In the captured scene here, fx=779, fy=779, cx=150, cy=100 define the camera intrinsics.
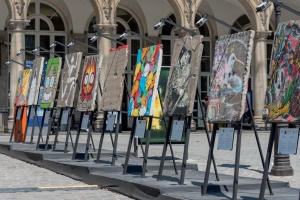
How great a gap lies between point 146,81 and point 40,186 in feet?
7.65

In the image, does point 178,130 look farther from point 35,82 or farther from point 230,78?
point 35,82

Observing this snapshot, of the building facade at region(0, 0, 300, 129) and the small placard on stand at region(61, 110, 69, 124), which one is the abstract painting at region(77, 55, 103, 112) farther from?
the building facade at region(0, 0, 300, 129)

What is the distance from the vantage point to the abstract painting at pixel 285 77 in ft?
26.6

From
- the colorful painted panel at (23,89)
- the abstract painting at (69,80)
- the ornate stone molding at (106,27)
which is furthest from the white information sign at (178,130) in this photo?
the ornate stone molding at (106,27)

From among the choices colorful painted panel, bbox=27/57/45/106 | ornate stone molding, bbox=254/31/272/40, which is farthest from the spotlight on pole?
ornate stone molding, bbox=254/31/272/40

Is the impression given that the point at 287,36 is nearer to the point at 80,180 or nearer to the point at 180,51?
the point at 180,51

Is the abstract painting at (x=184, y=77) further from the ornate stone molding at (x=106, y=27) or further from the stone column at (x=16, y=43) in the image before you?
the ornate stone molding at (x=106, y=27)

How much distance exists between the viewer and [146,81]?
11984 mm

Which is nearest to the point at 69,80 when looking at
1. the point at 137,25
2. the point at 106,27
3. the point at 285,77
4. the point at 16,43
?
the point at 285,77

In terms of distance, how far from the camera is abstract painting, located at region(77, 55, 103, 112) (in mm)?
14508

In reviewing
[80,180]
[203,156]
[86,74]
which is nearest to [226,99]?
[80,180]

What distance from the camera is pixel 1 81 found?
118 ft

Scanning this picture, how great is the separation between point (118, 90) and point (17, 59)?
17898 mm

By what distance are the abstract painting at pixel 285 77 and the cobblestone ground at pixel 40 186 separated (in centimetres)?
319
